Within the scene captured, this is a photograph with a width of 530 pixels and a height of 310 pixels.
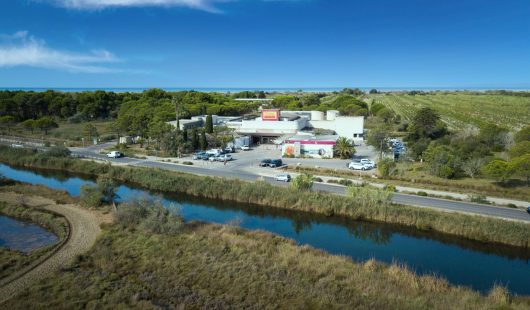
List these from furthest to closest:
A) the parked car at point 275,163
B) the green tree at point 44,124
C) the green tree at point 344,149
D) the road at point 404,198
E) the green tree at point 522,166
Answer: the green tree at point 44,124 → the green tree at point 344,149 → the parked car at point 275,163 → the green tree at point 522,166 → the road at point 404,198

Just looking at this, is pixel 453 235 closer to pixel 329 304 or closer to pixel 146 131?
pixel 329 304

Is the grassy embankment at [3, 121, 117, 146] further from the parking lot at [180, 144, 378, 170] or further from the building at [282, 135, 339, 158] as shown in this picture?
the building at [282, 135, 339, 158]

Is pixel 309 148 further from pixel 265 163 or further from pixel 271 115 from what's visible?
pixel 271 115

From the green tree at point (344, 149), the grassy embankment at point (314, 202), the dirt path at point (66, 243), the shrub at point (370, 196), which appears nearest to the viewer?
the dirt path at point (66, 243)

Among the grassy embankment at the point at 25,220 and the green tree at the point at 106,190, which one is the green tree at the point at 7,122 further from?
the green tree at the point at 106,190

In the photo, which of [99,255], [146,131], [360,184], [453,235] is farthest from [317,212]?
[146,131]

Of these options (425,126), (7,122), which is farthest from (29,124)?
(425,126)

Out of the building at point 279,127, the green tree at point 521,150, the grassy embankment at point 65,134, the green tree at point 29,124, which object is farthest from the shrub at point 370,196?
the green tree at point 29,124
